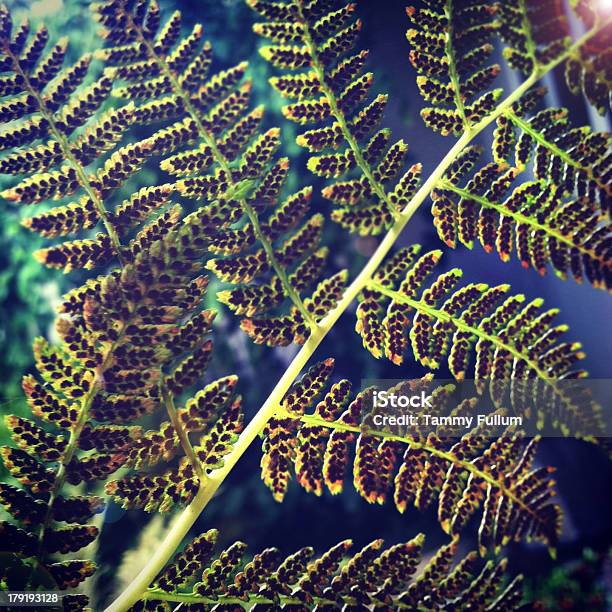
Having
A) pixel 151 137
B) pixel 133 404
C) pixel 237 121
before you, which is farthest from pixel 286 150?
pixel 133 404

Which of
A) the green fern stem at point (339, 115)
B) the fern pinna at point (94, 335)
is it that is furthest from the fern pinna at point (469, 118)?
the fern pinna at point (94, 335)

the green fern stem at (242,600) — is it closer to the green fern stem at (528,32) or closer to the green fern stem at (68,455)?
the green fern stem at (68,455)

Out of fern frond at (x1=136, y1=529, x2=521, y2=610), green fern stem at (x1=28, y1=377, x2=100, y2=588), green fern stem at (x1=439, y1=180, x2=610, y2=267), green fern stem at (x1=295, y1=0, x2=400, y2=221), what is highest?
green fern stem at (x1=295, y1=0, x2=400, y2=221)

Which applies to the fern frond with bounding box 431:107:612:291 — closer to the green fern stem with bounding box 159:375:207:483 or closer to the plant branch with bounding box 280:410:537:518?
the plant branch with bounding box 280:410:537:518

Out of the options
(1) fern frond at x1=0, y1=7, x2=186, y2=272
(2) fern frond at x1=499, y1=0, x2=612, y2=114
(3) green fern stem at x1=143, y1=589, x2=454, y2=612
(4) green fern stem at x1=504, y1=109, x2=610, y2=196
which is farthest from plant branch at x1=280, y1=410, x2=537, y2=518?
(2) fern frond at x1=499, y1=0, x2=612, y2=114

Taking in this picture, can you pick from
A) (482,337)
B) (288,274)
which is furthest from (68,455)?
(482,337)

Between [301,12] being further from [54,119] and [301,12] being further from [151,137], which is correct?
[54,119]

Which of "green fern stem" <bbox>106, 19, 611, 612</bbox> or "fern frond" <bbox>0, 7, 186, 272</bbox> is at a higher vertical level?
"fern frond" <bbox>0, 7, 186, 272</bbox>

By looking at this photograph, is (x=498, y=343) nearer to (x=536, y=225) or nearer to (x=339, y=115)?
(x=536, y=225)
